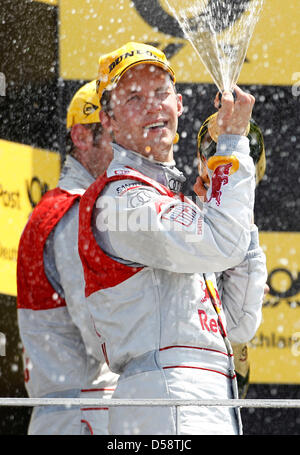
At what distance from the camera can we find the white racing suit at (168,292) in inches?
80.5

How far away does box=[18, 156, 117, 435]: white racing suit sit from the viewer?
9.19 ft

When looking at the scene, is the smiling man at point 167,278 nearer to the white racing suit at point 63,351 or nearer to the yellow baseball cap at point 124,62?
the yellow baseball cap at point 124,62

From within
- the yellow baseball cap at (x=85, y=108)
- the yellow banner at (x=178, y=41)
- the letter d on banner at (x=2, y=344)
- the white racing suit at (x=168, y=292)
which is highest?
the yellow banner at (x=178, y=41)

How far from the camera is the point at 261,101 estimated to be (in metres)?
4.24

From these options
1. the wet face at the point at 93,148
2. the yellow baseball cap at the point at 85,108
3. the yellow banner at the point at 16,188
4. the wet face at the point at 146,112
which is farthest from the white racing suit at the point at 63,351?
the yellow banner at the point at 16,188

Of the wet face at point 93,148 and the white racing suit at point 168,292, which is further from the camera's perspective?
the wet face at point 93,148

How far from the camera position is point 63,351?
287 centimetres

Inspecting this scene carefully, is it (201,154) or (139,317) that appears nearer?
(139,317)

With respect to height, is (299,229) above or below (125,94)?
below

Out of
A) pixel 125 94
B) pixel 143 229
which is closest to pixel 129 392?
pixel 143 229

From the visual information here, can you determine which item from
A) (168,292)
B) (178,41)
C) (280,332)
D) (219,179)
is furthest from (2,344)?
(219,179)

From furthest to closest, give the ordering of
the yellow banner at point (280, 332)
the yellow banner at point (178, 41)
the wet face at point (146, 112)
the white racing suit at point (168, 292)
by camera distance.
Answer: the yellow banner at point (178, 41)
the yellow banner at point (280, 332)
the wet face at point (146, 112)
the white racing suit at point (168, 292)
